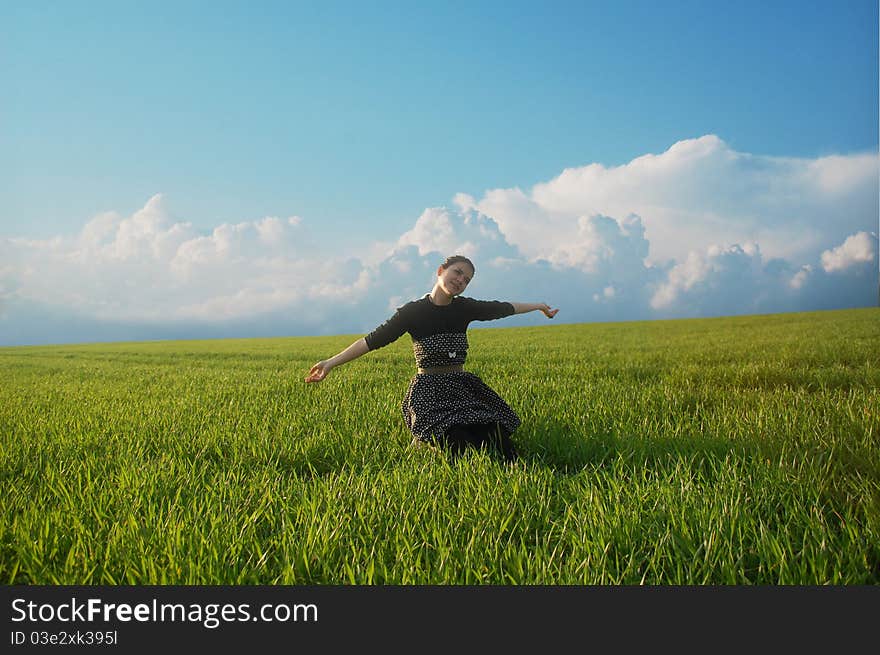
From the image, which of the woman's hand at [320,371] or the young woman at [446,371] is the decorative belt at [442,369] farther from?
the woman's hand at [320,371]

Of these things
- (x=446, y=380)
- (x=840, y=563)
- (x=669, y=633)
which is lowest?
(x=840, y=563)

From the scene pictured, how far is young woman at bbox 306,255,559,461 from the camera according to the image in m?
3.89

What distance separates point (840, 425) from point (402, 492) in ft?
12.2

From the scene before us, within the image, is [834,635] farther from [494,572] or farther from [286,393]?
[286,393]

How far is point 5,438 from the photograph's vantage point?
4.72m

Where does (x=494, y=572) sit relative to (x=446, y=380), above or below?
below

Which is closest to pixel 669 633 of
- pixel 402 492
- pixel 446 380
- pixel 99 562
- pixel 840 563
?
pixel 840 563

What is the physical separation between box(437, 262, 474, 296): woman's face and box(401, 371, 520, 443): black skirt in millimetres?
723

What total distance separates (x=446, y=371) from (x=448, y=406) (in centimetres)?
40

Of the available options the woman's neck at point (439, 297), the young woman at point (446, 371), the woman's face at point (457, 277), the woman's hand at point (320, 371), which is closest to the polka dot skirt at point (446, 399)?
the young woman at point (446, 371)

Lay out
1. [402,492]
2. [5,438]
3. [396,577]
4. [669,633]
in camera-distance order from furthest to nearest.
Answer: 1. [5,438]
2. [402,492]
3. [396,577]
4. [669,633]

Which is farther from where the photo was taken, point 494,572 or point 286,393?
point 286,393

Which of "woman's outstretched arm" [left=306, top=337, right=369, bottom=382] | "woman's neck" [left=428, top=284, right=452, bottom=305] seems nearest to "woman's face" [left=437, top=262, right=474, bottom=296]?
"woman's neck" [left=428, top=284, right=452, bottom=305]

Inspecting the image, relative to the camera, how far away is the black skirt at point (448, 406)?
3898 mm
